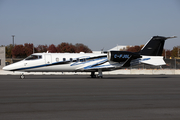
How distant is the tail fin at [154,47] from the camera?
102 feet

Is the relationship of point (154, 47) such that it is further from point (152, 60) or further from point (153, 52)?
point (152, 60)

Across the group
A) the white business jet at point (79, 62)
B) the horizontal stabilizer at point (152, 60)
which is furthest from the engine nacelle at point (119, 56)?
the horizontal stabilizer at point (152, 60)

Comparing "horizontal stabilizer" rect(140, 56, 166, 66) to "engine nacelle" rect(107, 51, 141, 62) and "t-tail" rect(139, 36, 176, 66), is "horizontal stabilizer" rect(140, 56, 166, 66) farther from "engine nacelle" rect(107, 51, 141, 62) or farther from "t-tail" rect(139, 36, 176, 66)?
"engine nacelle" rect(107, 51, 141, 62)

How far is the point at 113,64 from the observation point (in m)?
29.2

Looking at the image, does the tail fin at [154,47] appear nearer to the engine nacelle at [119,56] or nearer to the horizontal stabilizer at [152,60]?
the horizontal stabilizer at [152,60]

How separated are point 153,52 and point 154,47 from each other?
65 centimetres

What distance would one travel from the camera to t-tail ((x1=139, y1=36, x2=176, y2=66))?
101 ft

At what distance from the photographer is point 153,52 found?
102 feet

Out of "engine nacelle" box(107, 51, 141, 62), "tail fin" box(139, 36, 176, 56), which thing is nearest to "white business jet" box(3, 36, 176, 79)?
"engine nacelle" box(107, 51, 141, 62)
